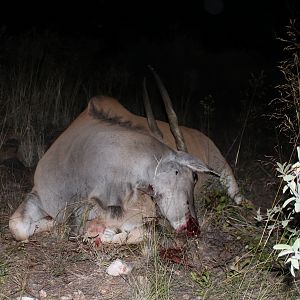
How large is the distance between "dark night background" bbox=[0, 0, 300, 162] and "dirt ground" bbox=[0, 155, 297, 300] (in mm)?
3018

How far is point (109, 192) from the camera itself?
4.17 metres

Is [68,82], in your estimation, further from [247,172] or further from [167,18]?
[167,18]

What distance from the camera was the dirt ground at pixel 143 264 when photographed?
11.5 ft

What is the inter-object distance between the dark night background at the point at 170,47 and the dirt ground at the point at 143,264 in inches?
119

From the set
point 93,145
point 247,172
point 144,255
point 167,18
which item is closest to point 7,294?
point 144,255

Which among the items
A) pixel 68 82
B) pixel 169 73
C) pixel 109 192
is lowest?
pixel 169 73

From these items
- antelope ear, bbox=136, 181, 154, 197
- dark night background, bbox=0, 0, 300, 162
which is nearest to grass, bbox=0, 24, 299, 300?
antelope ear, bbox=136, 181, 154, 197

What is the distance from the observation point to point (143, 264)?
12.7ft

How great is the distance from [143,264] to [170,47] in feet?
38.2

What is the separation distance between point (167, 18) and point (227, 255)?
13.8 metres

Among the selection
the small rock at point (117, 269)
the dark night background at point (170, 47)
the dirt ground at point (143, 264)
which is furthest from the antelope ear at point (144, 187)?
the dark night background at point (170, 47)

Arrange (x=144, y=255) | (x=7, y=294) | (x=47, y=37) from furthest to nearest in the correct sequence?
(x=47, y=37) < (x=144, y=255) < (x=7, y=294)

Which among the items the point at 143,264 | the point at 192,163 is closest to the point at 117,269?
the point at 143,264

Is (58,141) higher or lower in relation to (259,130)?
higher
